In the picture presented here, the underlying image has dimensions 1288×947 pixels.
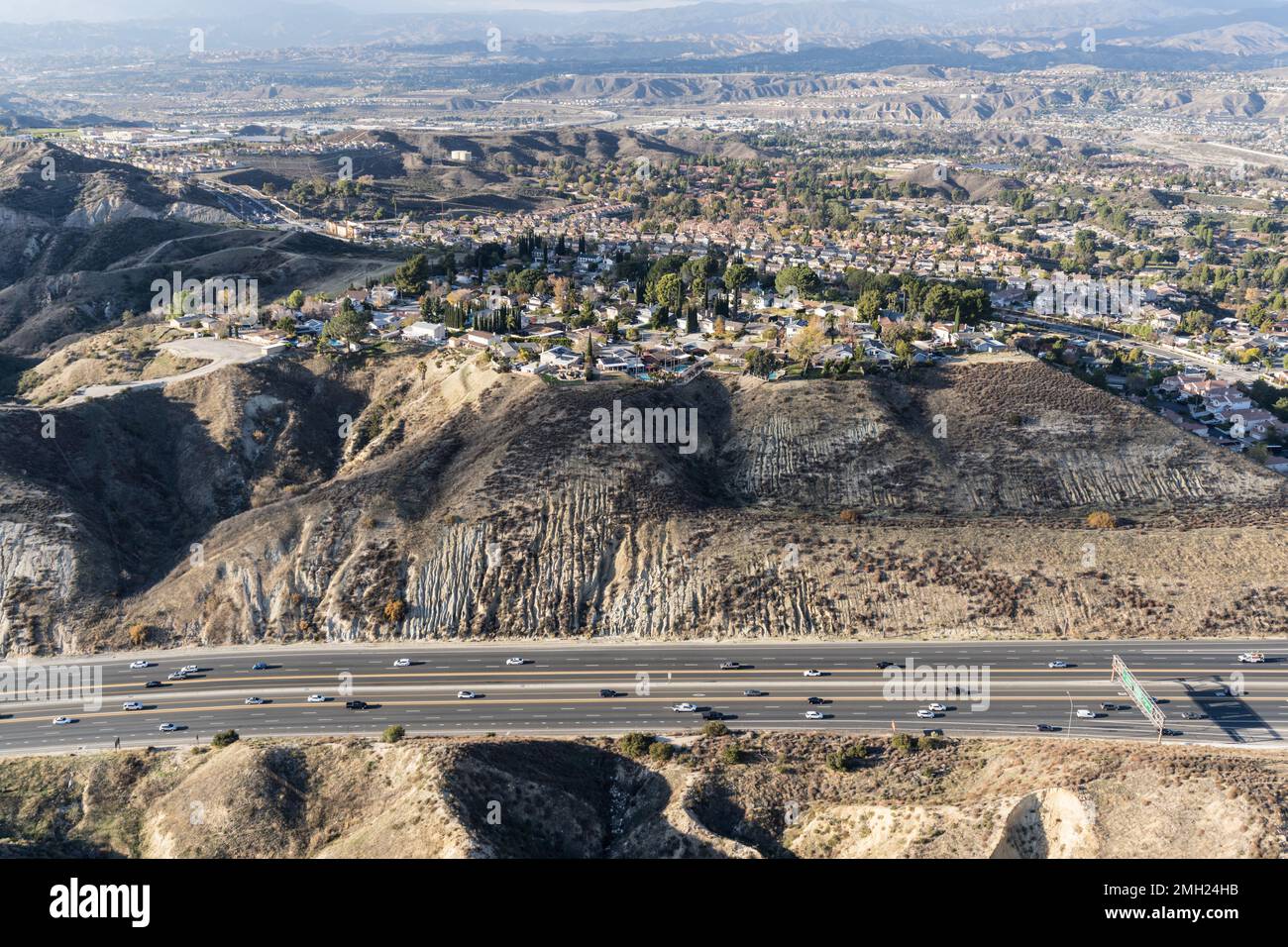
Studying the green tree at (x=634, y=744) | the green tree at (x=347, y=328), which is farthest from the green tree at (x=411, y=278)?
the green tree at (x=634, y=744)

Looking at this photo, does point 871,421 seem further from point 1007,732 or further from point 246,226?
point 246,226

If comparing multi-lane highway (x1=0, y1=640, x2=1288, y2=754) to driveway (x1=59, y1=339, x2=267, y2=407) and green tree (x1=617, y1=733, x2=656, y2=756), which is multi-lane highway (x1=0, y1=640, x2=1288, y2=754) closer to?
green tree (x1=617, y1=733, x2=656, y2=756)

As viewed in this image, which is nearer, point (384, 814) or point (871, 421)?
point (384, 814)

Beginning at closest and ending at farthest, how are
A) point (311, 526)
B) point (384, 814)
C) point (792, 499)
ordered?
point (384, 814) < point (311, 526) < point (792, 499)

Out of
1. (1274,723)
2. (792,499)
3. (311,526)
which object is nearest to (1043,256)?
(792,499)

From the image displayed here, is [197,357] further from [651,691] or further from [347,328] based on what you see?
[651,691]

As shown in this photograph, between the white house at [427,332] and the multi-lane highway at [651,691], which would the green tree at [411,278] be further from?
the multi-lane highway at [651,691]
